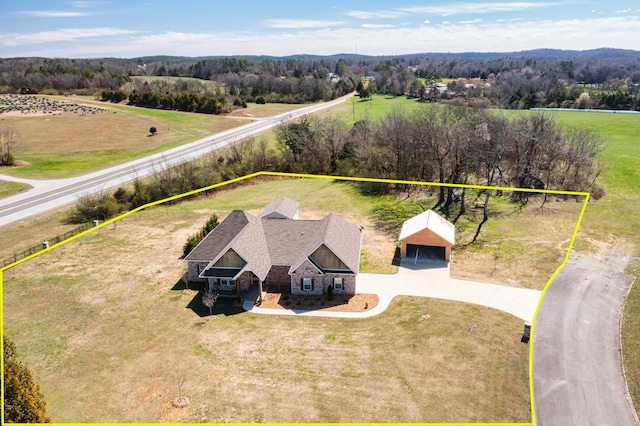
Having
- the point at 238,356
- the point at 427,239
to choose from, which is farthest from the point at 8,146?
the point at 427,239

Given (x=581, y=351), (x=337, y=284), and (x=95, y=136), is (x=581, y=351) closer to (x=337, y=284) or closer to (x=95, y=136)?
(x=337, y=284)

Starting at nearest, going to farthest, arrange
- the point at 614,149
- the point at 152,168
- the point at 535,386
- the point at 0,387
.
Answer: the point at 0,387 → the point at 535,386 → the point at 152,168 → the point at 614,149

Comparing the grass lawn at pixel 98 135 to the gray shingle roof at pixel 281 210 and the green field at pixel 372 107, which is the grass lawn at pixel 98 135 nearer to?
the green field at pixel 372 107

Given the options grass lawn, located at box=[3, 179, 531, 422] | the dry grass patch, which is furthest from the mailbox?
the dry grass patch

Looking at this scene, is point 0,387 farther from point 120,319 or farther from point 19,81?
point 19,81

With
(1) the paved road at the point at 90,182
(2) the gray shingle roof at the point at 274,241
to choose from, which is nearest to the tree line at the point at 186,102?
(1) the paved road at the point at 90,182


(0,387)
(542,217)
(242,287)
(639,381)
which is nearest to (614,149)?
(542,217)

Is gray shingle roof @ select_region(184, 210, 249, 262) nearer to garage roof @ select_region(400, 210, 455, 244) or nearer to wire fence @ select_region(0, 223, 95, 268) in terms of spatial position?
garage roof @ select_region(400, 210, 455, 244)
